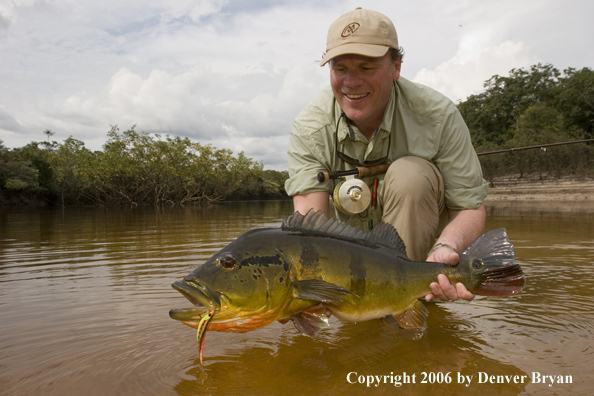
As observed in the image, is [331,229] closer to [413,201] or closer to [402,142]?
[413,201]

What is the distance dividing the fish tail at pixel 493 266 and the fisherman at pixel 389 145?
0.80 ft

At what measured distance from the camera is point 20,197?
191ft

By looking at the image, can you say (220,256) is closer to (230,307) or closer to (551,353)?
(230,307)

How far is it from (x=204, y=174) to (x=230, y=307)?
60.3 m

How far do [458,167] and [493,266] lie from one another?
1255mm

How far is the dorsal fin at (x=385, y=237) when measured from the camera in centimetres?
286

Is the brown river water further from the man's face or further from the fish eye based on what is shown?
the man's face

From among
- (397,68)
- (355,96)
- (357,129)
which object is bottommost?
(357,129)

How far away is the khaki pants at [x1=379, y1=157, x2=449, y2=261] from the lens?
335 cm

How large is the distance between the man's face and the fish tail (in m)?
1.43

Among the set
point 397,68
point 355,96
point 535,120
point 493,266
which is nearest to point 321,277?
point 493,266

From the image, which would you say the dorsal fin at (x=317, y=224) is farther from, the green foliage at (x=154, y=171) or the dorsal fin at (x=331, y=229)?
the green foliage at (x=154, y=171)

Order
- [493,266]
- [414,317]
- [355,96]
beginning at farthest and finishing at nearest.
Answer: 1. [355,96]
2. [414,317]
3. [493,266]

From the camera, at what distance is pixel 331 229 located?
9.04ft
